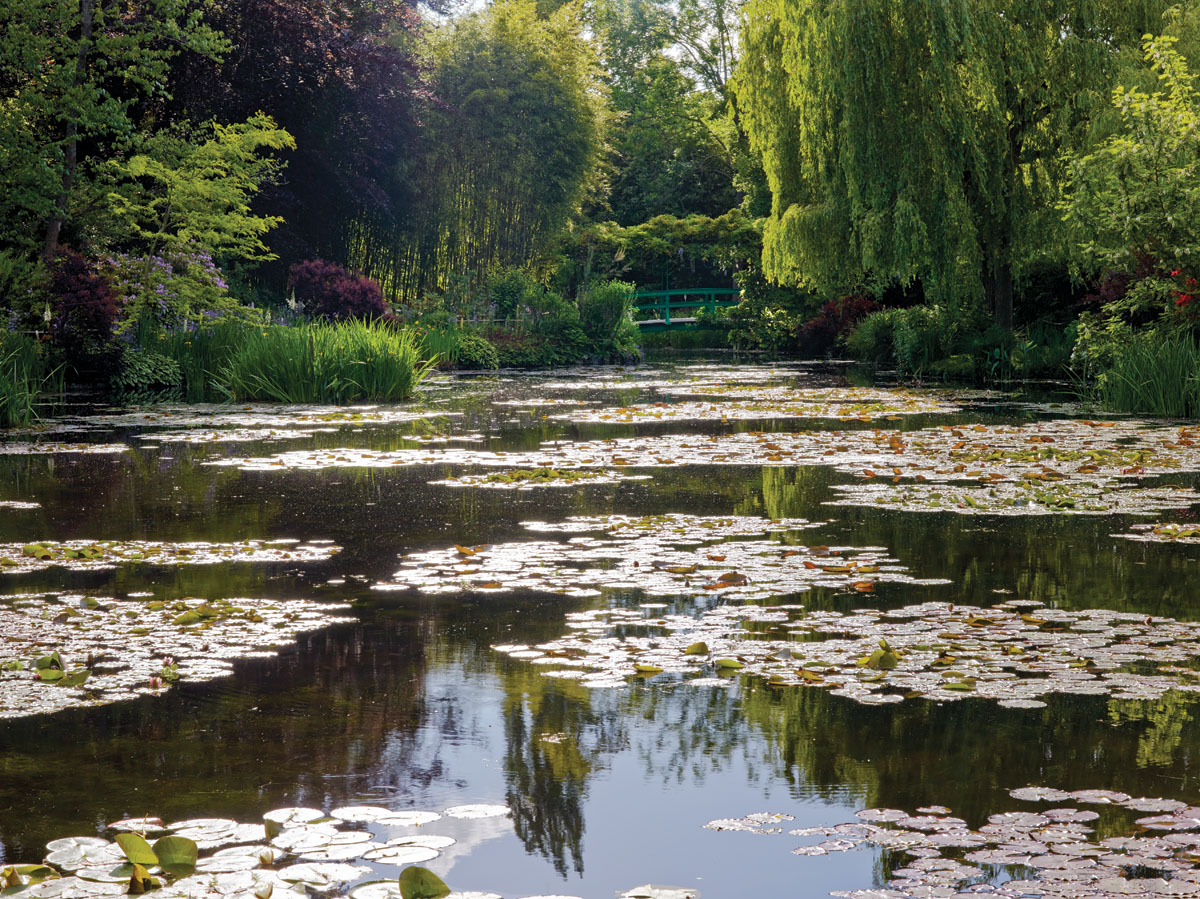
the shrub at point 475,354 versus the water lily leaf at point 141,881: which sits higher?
the shrub at point 475,354

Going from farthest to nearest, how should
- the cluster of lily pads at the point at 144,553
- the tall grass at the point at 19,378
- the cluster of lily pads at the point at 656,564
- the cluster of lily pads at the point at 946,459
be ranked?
the tall grass at the point at 19,378 < the cluster of lily pads at the point at 946,459 < the cluster of lily pads at the point at 144,553 < the cluster of lily pads at the point at 656,564

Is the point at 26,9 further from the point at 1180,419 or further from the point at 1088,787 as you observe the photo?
the point at 1088,787

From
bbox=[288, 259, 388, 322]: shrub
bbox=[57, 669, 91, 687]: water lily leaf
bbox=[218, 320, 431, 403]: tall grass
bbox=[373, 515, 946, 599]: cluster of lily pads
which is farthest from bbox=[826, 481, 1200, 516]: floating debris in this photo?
bbox=[288, 259, 388, 322]: shrub

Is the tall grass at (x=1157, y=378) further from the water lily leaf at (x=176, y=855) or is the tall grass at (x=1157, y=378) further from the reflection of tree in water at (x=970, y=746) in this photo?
the water lily leaf at (x=176, y=855)

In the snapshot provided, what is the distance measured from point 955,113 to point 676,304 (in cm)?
1997

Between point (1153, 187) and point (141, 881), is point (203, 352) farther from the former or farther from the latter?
point (141, 881)

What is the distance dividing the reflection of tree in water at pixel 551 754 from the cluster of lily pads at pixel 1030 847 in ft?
1.15

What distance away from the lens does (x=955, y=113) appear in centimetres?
1736

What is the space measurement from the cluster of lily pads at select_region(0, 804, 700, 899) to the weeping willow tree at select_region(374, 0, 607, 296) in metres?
24.2

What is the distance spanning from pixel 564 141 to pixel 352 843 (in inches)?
1032

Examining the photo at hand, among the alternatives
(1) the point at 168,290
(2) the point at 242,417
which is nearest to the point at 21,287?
(1) the point at 168,290

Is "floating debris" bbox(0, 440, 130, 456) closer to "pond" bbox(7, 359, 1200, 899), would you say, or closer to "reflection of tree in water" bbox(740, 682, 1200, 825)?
"pond" bbox(7, 359, 1200, 899)

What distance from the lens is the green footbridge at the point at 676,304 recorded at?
36.3 m

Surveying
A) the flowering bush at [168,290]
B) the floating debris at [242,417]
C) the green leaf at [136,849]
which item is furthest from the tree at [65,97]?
the green leaf at [136,849]
